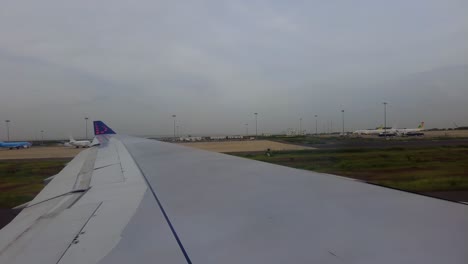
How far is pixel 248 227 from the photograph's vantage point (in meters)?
1.35

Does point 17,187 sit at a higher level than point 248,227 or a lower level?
lower

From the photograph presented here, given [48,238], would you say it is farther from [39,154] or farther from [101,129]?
[39,154]

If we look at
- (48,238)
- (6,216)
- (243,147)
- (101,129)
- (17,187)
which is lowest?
(17,187)

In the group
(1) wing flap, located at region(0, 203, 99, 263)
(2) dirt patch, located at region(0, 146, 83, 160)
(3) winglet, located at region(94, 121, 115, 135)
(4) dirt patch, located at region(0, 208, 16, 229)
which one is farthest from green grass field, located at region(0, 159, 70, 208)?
(2) dirt patch, located at region(0, 146, 83, 160)

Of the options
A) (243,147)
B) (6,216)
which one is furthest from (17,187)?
(243,147)

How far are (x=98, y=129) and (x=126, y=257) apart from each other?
14652 millimetres

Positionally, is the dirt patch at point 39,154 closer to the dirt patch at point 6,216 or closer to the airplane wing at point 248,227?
the dirt patch at point 6,216

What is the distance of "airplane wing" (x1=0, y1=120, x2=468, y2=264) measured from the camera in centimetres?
107

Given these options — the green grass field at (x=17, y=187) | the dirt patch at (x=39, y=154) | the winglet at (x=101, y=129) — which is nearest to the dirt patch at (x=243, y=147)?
the dirt patch at (x=39, y=154)

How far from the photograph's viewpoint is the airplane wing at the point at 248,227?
1.07 metres

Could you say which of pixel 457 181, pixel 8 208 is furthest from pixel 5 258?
pixel 457 181

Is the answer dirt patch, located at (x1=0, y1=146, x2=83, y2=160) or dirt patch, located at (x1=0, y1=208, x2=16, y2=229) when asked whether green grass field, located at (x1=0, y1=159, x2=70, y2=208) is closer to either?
dirt patch, located at (x1=0, y1=208, x2=16, y2=229)

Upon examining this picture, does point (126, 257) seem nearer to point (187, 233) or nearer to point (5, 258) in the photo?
point (187, 233)

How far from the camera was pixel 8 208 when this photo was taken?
8.76 m
